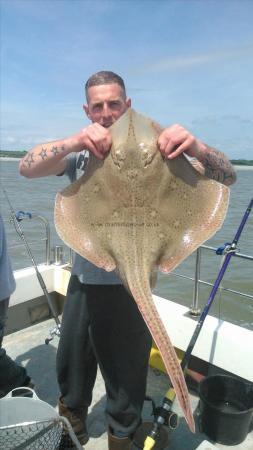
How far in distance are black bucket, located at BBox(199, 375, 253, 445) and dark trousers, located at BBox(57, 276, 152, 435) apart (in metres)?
0.78

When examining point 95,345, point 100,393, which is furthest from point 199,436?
point 95,345

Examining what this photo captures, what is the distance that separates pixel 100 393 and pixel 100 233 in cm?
233

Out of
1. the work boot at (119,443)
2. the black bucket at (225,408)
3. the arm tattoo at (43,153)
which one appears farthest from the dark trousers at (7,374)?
the black bucket at (225,408)

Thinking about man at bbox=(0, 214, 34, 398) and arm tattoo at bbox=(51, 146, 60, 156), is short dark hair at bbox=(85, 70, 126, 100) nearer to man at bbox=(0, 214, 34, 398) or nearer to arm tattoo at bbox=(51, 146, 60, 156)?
arm tattoo at bbox=(51, 146, 60, 156)

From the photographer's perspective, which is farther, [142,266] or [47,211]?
[47,211]

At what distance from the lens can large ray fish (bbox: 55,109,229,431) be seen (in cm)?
204

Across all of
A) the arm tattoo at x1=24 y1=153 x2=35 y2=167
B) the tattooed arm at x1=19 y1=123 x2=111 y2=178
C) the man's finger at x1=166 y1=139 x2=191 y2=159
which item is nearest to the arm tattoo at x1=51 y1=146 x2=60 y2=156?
the tattooed arm at x1=19 y1=123 x2=111 y2=178

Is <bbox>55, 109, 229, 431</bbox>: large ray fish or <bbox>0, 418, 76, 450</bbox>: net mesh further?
<bbox>0, 418, 76, 450</bbox>: net mesh

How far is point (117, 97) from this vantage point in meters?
2.44

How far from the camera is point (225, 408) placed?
135 inches

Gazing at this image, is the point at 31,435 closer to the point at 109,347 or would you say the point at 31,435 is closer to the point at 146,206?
the point at 109,347

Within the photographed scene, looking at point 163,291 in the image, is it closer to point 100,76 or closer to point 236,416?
point 236,416

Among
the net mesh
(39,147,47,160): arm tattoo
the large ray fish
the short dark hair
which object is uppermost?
the short dark hair

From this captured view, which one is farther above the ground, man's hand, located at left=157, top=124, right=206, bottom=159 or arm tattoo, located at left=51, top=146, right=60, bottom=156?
man's hand, located at left=157, top=124, right=206, bottom=159
